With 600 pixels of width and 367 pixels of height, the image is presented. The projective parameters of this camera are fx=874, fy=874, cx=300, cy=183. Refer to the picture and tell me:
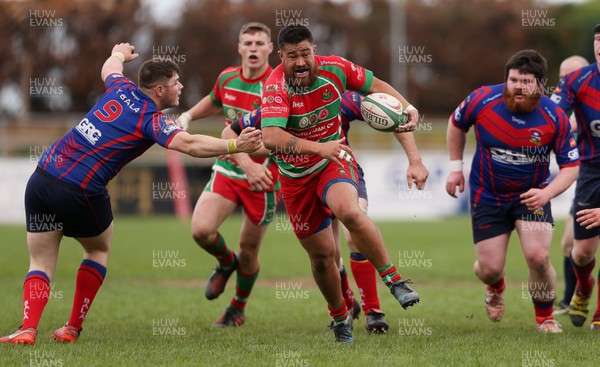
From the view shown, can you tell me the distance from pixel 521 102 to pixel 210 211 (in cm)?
314

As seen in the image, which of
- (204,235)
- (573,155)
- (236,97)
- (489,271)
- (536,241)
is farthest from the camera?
(236,97)

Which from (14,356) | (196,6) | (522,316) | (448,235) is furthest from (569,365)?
(196,6)

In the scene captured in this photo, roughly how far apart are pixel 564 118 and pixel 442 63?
32.4 meters

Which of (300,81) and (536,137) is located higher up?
(300,81)

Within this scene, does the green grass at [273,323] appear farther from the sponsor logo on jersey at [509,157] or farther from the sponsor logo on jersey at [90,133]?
the sponsor logo on jersey at [90,133]

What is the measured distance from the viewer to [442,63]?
128 feet

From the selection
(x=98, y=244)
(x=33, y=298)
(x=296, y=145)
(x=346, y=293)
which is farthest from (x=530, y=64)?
(x=33, y=298)

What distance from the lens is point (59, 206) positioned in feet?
21.8

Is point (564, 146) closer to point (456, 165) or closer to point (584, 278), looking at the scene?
point (456, 165)

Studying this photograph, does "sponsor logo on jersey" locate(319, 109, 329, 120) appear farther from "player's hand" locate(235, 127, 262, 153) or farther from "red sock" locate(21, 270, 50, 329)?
"red sock" locate(21, 270, 50, 329)

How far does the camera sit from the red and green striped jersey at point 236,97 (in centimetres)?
870

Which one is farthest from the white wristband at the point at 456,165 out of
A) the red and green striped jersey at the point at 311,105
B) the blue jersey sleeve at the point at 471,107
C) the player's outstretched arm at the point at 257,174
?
the player's outstretched arm at the point at 257,174

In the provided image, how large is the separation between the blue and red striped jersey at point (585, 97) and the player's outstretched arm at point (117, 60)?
375 centimetres

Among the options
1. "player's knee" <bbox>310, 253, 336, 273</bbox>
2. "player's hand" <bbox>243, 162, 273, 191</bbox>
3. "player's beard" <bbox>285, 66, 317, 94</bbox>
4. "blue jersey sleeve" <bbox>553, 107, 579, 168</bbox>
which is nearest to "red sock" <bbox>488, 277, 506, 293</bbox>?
"blue jersey sleeve" <bbox>553, 107, 579, 168</bbox>
